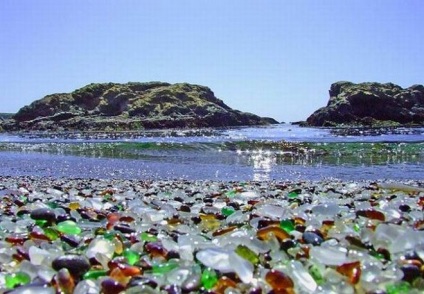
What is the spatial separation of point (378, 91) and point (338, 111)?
33.4 ft

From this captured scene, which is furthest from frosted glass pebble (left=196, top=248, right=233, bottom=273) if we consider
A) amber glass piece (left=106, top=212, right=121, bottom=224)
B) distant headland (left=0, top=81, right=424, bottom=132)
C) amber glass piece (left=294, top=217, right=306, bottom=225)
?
distant headland (left=0, top=81, right=424, bottom=132)

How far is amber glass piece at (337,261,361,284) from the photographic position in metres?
1.75

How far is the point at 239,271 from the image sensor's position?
5.97 feet

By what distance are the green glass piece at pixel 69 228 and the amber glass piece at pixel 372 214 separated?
1.94 meters

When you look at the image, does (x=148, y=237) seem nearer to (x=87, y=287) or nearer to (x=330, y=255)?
(x=87, y=287)

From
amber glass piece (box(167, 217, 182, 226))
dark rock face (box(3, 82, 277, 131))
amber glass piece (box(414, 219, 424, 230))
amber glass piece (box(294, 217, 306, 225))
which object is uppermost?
dark rock face (box(3, 82, 277, 131))

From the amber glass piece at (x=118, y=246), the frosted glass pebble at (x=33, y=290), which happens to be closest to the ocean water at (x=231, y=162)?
the amber glass piece at (x=118, y=246)

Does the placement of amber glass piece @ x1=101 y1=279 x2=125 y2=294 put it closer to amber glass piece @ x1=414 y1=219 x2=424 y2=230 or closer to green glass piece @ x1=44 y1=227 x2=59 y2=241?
green glass piece @ x1=44 y1=227 x2=59 y2=241

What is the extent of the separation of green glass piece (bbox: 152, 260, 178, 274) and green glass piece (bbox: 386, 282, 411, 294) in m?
0.89

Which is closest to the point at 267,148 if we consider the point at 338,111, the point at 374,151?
the point at 374,151

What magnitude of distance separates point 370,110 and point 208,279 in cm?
6300

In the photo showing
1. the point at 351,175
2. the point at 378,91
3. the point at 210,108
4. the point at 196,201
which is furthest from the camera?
the point at 210,108

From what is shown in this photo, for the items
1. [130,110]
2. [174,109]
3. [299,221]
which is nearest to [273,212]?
[299,221]

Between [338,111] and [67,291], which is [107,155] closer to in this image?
[67,291]
